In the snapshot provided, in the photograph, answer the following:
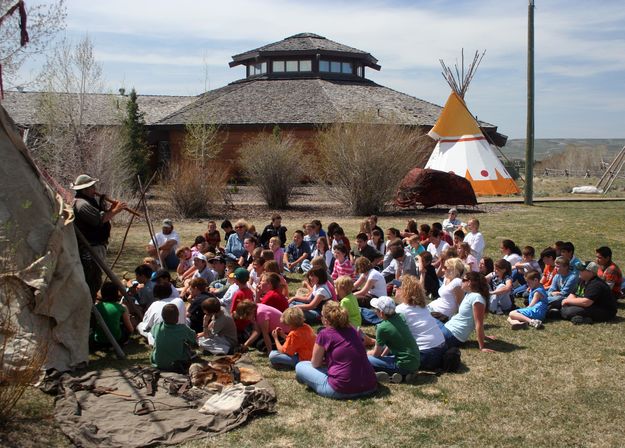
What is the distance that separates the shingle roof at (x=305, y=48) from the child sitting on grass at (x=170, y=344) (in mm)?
38605

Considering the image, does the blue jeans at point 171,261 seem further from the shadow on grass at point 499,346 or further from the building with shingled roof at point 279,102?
the building with shingled roof at point 279,102

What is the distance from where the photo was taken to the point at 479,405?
641cm

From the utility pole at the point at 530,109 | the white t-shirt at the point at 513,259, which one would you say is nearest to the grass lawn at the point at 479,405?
the white t-shirt at the point at 513,259

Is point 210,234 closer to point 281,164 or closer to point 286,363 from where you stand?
point 286,363

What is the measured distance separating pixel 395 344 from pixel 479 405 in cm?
103

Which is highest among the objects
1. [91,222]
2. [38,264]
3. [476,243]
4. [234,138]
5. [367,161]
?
[234,138]

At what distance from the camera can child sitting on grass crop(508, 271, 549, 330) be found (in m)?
9.17

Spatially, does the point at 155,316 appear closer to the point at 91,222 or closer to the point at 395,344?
the point at 91,222

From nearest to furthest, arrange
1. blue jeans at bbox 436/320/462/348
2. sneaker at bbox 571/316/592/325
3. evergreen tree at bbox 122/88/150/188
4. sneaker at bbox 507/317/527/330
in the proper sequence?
blue jeans at bbox 436/320/462/348 < sneaker at bbox 507/317/527/330 < sneaker at bbox 571/316/592/325 < evergreen tree at bbox 122/88/150/188

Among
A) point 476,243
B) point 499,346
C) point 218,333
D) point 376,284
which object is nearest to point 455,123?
point 476,243

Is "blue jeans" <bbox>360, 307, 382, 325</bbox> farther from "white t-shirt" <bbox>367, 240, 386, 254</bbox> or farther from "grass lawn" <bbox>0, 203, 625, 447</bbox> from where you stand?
"white t-shirt" <bbox>367, 240, 386, 254</bbox>

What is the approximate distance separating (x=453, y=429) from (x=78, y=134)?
21.7m

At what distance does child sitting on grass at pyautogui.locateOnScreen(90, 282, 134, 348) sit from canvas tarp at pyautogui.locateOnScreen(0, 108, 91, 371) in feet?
2.12

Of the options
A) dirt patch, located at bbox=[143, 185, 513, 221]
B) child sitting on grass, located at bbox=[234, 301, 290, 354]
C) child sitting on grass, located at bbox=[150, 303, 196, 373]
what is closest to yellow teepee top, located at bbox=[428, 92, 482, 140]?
dirt patch, located at bbox=[143, 185, 513, 221]
